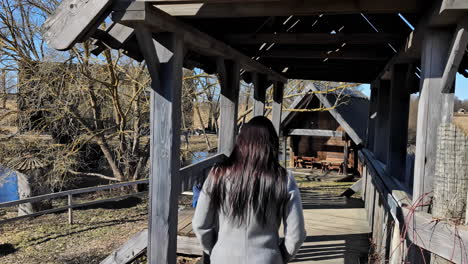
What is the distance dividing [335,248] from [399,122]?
1.94 meters

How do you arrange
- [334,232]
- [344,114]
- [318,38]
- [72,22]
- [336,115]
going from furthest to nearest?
1. [344,114]
2. [336,115]
3. [334,232]
4. [318,38]
5. [72,22]

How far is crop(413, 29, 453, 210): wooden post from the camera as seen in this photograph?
2416 mm

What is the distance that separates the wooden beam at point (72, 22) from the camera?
7.48 feet

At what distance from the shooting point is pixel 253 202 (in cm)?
185

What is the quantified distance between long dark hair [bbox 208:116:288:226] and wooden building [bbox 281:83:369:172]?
11442 mm

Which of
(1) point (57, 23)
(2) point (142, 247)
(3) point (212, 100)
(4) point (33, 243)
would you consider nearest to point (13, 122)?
(4) point (33, 243)

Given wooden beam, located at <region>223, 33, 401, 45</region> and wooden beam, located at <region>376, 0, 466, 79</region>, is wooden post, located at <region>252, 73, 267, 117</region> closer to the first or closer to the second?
wooden beam, located at <region>223, 33, 401, 45</region>

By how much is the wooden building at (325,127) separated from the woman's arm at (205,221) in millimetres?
Answer: 11467

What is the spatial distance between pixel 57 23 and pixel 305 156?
49.4 feet

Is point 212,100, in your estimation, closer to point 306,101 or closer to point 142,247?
point 306,101

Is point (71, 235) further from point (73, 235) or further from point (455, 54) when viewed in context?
point (455, 54)

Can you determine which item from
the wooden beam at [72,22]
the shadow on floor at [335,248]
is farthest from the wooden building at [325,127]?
the wooden beam at [72,22]

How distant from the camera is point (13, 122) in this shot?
11148 mm

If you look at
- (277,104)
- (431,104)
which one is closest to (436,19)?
(431,104)
